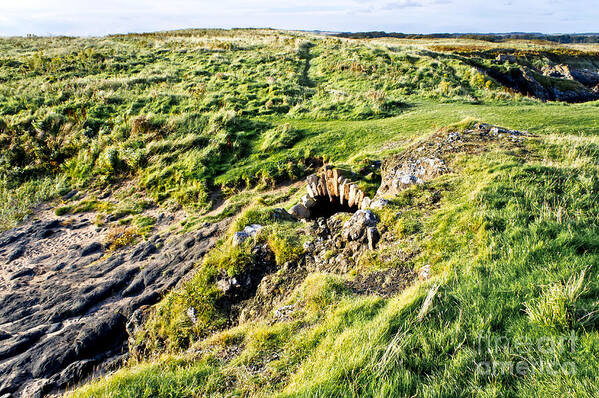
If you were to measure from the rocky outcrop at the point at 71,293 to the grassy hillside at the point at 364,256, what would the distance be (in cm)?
99

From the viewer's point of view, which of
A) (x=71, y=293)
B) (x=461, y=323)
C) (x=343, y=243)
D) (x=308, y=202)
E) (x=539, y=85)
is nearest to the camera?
(x=461, y=323)

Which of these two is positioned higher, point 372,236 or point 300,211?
point 372,236

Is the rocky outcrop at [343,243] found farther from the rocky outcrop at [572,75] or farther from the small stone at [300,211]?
the rocky outcrop at [572,75]

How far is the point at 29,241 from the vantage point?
1159cm

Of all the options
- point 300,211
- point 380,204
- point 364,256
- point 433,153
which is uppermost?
point 433,153

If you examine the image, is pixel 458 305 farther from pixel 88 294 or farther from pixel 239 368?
pixel 88 294

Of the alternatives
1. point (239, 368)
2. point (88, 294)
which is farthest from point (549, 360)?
point (88, 294)

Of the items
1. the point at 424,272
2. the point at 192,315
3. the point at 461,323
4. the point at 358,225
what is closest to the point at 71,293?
the point at 192,315

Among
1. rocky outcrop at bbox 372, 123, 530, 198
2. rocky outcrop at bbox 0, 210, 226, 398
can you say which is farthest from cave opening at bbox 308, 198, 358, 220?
rocky outcrop at bbox 0, 210, 226, 398

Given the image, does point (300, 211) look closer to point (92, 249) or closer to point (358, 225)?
point (358, 225)

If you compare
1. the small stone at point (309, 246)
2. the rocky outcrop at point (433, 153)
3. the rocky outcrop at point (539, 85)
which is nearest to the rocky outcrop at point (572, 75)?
the rocky outcrop at point (539, 85)

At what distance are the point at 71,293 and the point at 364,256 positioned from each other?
26.5 feet

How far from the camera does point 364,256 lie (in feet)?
18.7

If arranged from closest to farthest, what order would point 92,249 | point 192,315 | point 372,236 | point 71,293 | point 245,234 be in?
1. point 372,236
2. point 192,315
3. point 245,234
4. point 71,293
5. point 92,249
